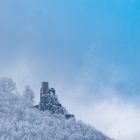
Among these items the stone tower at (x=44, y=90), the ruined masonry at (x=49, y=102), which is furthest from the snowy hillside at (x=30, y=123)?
the stone tower at (x=44, y=90)

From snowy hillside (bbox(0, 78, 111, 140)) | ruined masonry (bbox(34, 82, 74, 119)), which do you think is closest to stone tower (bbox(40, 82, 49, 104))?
ruined masonry (bbox(34, 82, 74, 119))

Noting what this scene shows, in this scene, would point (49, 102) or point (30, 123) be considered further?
point (49, 102)

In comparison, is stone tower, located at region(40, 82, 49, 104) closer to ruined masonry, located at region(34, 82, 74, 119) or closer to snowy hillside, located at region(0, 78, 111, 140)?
ruined masonry, located at region(34, 82, 74, 119)

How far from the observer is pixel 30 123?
119500mm

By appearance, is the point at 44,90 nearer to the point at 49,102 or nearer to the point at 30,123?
the point at 49,102

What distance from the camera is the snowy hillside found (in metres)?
112

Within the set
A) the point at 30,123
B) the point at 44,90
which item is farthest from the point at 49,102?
the point at 30,123

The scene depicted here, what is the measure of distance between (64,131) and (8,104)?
627 inches

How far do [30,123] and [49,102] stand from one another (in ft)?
37.8

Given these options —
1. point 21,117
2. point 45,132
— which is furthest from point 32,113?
point 45,132

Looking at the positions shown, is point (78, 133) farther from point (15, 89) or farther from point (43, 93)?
point (15, 89)

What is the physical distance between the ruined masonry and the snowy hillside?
5.67 ft

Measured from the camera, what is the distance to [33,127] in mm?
115562

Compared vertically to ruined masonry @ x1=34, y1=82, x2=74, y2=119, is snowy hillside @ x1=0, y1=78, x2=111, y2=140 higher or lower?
lower
